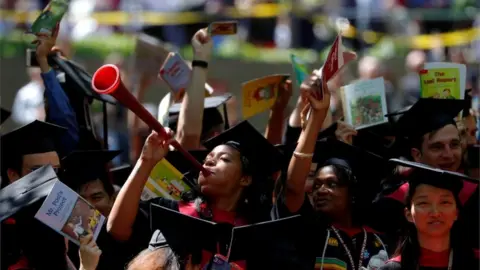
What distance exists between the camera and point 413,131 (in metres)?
7.20

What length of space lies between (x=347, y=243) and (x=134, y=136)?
3366 mm

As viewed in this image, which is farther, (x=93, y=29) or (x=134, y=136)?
(x=93, y=29)

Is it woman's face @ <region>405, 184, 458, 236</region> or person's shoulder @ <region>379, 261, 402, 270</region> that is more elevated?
woman's face @ <region>405, 184, 458, 236</region>

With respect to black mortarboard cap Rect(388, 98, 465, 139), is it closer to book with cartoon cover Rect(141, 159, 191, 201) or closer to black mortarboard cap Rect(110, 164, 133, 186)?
book with cartoon cover Rect(141, 159, 191, 201)

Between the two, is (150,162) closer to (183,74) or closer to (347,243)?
(347,243)

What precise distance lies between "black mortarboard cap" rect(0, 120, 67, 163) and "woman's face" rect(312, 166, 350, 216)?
1.53 metres

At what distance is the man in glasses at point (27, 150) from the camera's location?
6641 millimetres

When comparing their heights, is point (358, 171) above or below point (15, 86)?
above

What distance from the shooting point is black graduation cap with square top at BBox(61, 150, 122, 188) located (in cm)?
663

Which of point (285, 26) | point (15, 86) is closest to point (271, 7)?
point (285, 26)

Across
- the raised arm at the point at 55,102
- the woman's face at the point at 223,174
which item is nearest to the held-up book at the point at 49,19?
the raised arm at the point at 55,102

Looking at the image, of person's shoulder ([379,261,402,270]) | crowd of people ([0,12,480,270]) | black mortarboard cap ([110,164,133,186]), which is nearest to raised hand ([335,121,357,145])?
crowd of people ([0,12,480,270])

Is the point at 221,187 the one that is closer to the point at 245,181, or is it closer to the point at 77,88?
the point at 245,181

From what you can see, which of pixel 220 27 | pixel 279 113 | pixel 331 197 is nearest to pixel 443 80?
pixel 279 113
